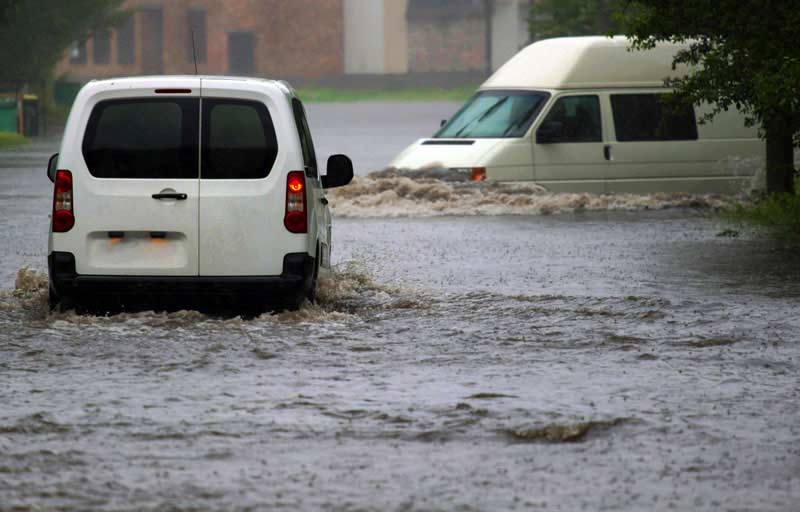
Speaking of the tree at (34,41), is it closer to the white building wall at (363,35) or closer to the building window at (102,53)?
the building window at (102,53)

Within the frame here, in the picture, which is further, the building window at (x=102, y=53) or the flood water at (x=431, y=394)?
the building window at (x=102, y=53)

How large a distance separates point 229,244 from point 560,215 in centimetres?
1159

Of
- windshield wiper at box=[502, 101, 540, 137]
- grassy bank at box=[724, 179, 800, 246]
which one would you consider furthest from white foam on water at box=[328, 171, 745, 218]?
grassy bank at box=[724, 179, 800, 246]

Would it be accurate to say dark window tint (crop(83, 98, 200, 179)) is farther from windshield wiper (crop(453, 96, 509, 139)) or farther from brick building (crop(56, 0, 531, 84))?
brick building (crop(56, 0, 531, 84))

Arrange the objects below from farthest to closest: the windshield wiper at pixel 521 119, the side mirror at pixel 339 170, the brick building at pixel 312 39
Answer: the brick building at pixel 312 39
the windshield wiper at pixel 521 119
the side mirror at pixel 339 170

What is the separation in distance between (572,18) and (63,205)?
3104cm

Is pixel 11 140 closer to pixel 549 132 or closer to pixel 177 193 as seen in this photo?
pixel 549 132

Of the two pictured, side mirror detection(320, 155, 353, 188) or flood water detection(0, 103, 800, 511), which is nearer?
flood water detection(0, 103, 800, 511)

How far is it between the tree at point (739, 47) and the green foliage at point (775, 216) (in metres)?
0.95

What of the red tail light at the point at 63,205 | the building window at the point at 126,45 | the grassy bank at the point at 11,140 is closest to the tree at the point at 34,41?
the grassy bank at the point at 11,140

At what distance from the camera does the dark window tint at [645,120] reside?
23781 millimetres

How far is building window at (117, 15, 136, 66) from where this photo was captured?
10650 centimetres

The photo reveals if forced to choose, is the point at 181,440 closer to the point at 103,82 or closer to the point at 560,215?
the point at 103,82

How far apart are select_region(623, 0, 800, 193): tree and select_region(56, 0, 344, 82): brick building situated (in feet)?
288
